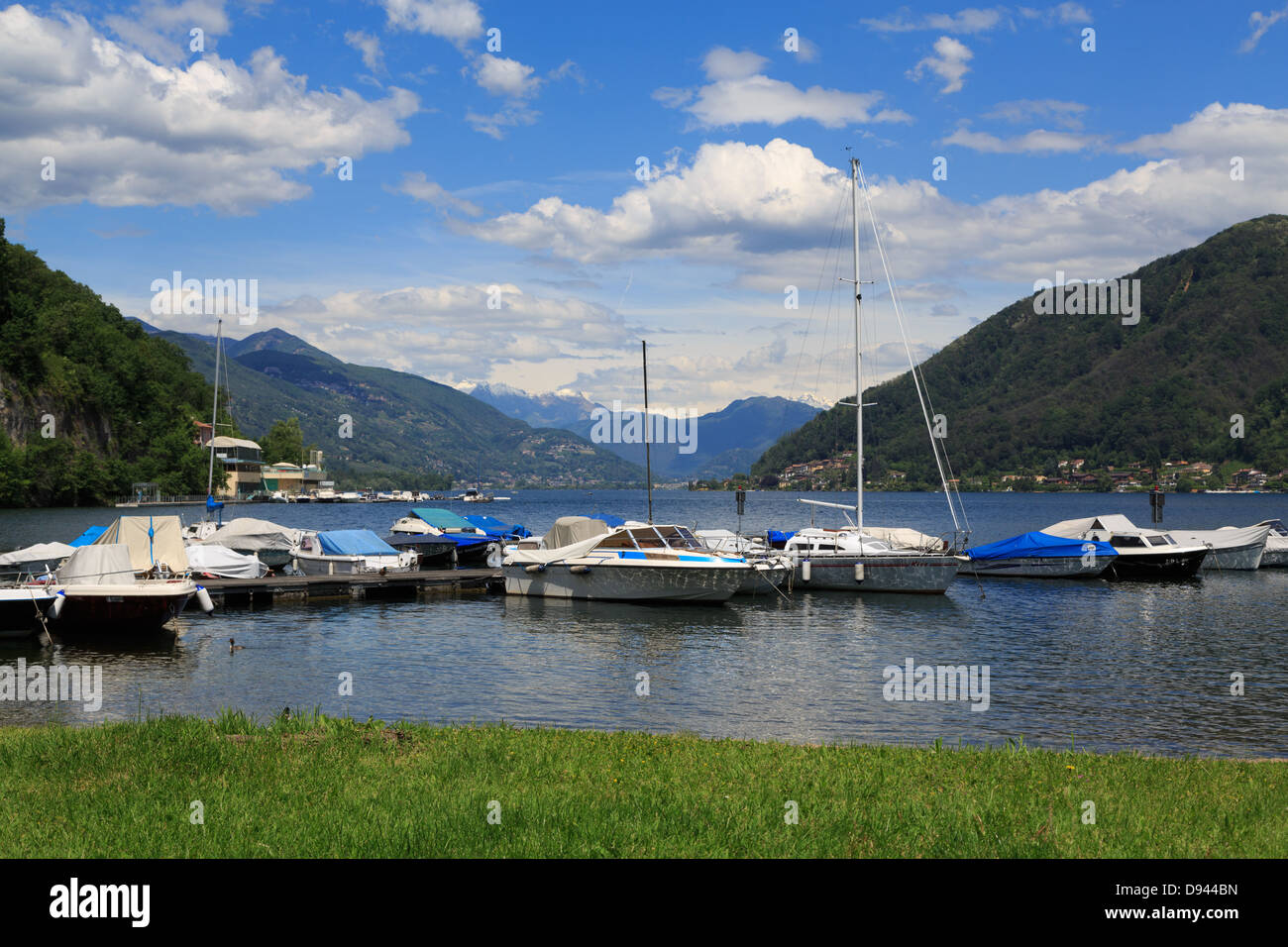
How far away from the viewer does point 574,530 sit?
47.1 metres

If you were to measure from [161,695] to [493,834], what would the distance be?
17790mm

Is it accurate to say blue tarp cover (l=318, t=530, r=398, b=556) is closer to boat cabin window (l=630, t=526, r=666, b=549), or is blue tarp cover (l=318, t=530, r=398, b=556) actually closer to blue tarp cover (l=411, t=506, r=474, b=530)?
blue tarp cover (l=411, t=506, r=474, b=530)

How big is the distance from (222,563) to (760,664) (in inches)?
1256

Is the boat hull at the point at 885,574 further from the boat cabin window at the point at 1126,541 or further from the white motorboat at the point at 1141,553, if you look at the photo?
the boat cabin window at the point at 1126,541

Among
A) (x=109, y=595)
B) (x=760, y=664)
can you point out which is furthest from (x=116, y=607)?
(x=760, y=664)

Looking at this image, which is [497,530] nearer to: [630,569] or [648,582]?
[630,569]

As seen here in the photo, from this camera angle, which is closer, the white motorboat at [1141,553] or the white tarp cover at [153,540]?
the white tarp cover at [153,540]

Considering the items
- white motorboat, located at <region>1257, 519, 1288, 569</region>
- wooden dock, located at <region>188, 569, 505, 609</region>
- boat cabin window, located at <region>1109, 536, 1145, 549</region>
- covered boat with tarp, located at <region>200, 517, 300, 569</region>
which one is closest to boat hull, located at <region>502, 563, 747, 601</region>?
wooden dock, located at <region>188, 569, 505, 609</region>

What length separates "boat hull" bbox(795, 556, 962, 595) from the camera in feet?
152

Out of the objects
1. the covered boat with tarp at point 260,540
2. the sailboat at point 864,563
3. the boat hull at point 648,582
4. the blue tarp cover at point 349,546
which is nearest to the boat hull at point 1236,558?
the sailboat at point 864,563

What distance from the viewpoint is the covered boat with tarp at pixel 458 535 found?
6662cm

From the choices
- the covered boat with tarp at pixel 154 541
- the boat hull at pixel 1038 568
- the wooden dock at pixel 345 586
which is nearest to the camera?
the covered boat with tarp at pixel 154 541

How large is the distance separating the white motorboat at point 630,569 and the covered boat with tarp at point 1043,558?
20215mm
